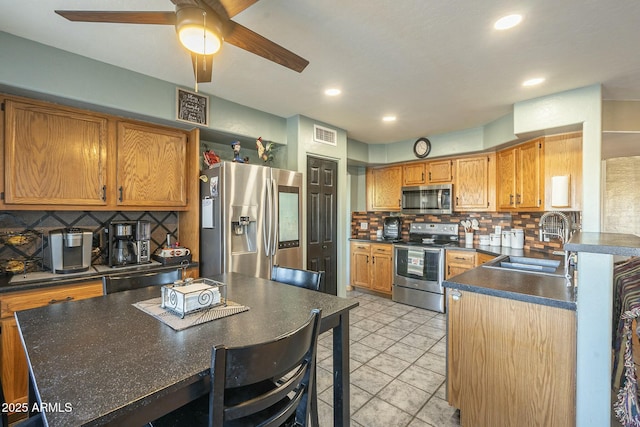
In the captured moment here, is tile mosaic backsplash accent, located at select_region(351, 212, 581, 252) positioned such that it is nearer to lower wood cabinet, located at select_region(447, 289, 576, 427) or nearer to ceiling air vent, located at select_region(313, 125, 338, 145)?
ceiling air vent, located at select_region(313, 125, 338, 145)

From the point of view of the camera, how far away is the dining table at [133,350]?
67 centimetres

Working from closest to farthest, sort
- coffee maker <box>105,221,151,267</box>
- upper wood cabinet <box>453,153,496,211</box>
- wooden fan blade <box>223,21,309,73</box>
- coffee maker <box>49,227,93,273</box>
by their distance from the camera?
wooden fan blade <box>223,21,309,73</box> < coffee maker <box>49,227,93,273</box> < coffee maker <box>105,221,151,267</box> < upper wood cabinet <box>453,153,496,211</box>

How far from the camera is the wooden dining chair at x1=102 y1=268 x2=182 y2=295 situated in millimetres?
1595

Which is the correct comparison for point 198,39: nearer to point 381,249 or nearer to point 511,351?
point 511,351

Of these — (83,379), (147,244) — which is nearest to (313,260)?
(147,244)

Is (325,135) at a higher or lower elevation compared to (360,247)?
higher

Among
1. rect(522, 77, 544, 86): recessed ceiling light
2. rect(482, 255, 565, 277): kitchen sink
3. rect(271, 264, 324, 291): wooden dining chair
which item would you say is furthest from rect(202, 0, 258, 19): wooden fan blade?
rect(482, 255, 565, 277): kitchen sink

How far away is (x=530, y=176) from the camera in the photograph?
10.4 feet

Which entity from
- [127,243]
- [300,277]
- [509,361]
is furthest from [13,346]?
[509,361]

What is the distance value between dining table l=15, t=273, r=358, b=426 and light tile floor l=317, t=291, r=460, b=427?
2.49 ft

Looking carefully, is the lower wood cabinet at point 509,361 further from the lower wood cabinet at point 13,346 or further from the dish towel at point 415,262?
the lower wood cabinet at point 13,346

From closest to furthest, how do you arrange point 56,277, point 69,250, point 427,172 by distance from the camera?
point 56,277, point 69,250, point 427,172

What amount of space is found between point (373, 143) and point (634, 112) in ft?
9.53

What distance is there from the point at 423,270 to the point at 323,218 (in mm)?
1642
